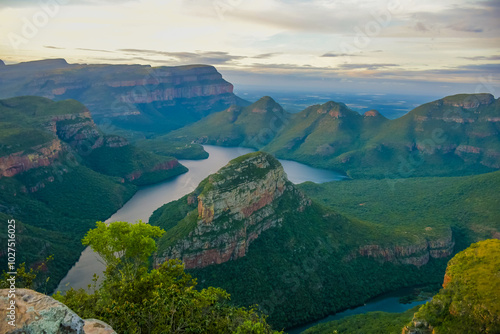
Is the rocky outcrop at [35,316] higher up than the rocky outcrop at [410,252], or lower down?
higher up

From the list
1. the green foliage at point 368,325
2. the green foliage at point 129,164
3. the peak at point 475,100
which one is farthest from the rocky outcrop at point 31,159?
the peak at point 475,100

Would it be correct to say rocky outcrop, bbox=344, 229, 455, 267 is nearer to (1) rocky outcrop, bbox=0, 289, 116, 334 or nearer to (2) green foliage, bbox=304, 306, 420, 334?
(2) green foliage, bbox=304, 306, 420, 334

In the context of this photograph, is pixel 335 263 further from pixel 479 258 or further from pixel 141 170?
pixel 141 170

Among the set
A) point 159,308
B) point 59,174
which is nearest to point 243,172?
point 159,308

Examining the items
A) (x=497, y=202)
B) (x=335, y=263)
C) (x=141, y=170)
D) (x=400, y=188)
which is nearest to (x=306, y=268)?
(x=335, y=263)

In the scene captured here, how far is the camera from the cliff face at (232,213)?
6694 centimetres

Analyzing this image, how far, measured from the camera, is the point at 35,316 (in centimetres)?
1388

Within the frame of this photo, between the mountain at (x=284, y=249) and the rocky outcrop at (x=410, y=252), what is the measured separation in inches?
10.2

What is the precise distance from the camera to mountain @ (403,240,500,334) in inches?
1465

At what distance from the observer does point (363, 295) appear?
240 ft

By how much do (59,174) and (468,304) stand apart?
12529 cm

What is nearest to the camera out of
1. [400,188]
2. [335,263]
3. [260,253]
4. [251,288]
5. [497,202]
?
[251,288]

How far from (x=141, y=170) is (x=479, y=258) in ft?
459

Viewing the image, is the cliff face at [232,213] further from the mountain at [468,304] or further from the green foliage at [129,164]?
the green foliage at [129,164]
